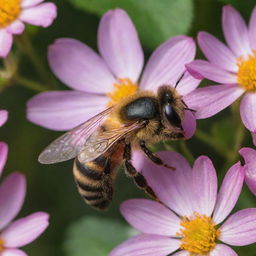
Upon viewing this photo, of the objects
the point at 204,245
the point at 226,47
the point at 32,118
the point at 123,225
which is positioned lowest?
the point at 123,225

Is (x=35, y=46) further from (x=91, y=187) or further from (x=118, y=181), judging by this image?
(x=91, y=187)

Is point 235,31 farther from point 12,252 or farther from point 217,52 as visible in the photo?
point 12,252

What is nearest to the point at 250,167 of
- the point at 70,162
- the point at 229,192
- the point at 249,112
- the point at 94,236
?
the point at 229,192

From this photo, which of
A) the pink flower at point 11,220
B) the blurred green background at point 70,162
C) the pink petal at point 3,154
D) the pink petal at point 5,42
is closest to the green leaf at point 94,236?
the blurred green background at point 70,162

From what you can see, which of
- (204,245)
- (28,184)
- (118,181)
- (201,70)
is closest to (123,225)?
(118,181)

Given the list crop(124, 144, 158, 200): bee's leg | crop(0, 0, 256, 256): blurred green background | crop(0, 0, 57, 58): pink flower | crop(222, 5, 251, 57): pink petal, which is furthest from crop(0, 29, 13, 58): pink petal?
crop(222, 5, 251, 57): pink petal

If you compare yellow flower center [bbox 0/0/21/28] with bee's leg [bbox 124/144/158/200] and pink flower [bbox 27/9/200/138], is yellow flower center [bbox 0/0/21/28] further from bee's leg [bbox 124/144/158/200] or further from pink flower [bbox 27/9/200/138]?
bee's leg [bbox 124/144/158/200]
